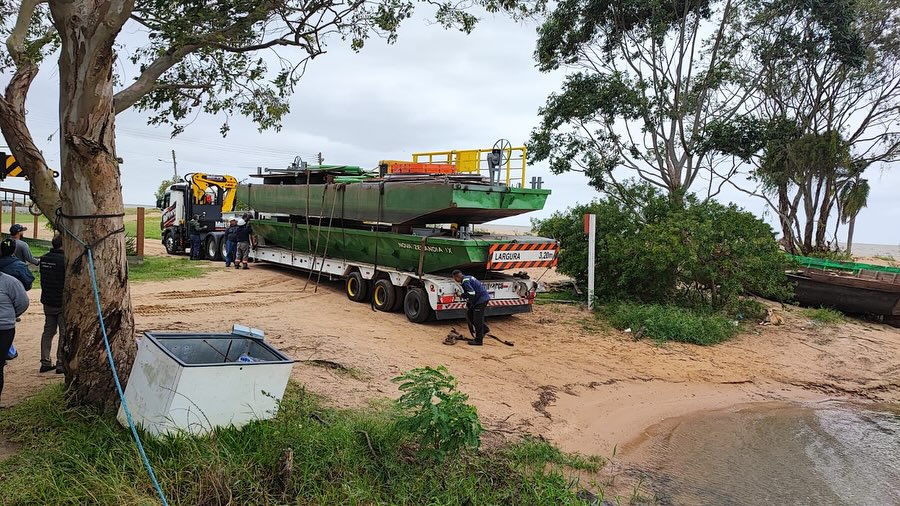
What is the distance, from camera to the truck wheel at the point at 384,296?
11.5m

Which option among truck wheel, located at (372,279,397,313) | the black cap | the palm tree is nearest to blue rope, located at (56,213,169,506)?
the black cap

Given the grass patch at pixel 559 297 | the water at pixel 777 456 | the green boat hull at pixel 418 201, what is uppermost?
the green boat hull at pixel 418 201

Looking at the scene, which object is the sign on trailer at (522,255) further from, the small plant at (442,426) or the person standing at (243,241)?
the person standing at (243,241)

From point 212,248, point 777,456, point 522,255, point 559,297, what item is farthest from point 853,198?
point 212,248

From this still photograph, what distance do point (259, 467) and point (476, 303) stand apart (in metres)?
5.88

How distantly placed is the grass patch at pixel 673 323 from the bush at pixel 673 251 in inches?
30.0

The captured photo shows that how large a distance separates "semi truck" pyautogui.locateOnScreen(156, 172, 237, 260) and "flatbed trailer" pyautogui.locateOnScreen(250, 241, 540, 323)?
849cm

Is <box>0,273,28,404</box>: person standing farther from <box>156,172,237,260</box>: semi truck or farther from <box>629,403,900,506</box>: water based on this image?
<box>156,172,237,260</box>: semi truck

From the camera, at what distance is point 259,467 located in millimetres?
4180

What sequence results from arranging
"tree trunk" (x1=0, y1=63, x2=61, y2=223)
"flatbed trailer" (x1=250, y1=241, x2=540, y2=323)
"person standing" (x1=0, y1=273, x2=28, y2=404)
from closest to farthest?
"tree trunk" (x1=0, y1=63, x2=61, y2=223) < "person standing" (x1=0, y1=273, x2=28, y2=404) < "flatbed trailer" (x1=250, y1=241, x2=540, y2=323)

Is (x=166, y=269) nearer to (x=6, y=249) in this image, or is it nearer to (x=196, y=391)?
(x=6, y=249)

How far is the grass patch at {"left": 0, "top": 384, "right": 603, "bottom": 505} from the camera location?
3.84 metres

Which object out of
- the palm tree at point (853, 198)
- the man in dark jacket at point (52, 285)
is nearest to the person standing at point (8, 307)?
the man in dark jacket at point (52, 285)

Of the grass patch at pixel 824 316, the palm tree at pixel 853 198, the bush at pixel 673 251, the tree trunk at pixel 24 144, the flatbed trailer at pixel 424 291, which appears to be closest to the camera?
the tree trunk at pixel 24 144
